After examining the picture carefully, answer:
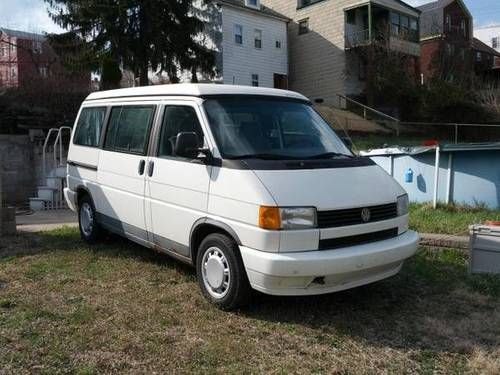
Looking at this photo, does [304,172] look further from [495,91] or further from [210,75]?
[495,91]

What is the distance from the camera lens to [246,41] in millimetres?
31594

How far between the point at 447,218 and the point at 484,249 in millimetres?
2210

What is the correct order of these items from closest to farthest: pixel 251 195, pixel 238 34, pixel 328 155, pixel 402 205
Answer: pixel 251 195 → pixel 402 205 → pixel 328 155 → pixel 238 34

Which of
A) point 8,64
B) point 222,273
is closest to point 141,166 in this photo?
point 222,273

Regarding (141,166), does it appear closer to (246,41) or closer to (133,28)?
(133,28)

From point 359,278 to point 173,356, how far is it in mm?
1755

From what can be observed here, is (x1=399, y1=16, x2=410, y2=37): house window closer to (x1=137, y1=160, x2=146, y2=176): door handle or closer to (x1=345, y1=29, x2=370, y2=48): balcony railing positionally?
(x1=345, y1=29, x2=370, y2=48): balcony railing

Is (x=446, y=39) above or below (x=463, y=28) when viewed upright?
below

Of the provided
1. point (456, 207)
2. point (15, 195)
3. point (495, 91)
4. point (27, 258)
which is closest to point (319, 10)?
point (495, 91)

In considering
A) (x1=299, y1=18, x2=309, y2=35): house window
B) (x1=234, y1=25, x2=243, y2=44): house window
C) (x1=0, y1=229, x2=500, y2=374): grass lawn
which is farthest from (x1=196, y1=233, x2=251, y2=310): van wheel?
(x1=299, y1=18, x2=309, y2=35): house window

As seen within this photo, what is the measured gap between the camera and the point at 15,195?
1623cm

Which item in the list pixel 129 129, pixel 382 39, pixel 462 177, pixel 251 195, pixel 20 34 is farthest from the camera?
pixel 382 39

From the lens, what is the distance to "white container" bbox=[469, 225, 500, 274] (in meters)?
6.05

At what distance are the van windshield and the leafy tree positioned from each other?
646 inches
